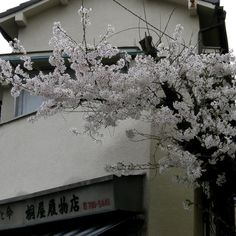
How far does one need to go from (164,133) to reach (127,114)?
2.63 feet

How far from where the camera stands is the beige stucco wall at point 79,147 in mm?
9539

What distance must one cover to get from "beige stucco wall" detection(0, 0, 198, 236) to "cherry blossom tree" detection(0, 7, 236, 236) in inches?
50.3

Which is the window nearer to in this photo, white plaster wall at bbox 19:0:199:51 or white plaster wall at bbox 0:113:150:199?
white plaster wall at bbox 0:113:150:199

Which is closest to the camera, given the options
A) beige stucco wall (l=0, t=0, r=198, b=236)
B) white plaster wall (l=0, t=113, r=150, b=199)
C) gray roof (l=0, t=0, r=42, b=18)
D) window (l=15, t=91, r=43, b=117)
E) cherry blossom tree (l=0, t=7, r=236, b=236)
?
cherry blossom tree (l=0, t=7, r=236, b=236)

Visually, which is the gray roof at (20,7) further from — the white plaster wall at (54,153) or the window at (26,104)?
the white plaster wall at (54,153)

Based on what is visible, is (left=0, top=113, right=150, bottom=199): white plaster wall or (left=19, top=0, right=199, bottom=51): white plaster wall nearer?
(left=0, top=113, right=150, bottom=199): white plaster wall

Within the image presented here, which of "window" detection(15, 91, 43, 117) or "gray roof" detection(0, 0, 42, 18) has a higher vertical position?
"gray roof" detection(0, 0, 42, 18)

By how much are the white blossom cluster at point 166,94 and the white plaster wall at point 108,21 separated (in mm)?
5053

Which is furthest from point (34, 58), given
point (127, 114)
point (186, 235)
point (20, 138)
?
point (186, 235)

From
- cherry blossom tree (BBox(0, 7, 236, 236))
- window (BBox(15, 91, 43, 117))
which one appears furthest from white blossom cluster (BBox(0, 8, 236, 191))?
window (BBox(15, 91, 43, 117))

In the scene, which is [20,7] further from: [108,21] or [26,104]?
[26,104]

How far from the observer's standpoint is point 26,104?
43.8ft

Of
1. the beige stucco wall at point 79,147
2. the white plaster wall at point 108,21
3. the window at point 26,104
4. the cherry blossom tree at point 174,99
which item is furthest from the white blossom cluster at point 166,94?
the white plaster wall at point 108,21

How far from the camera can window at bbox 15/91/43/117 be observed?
43.1ft
